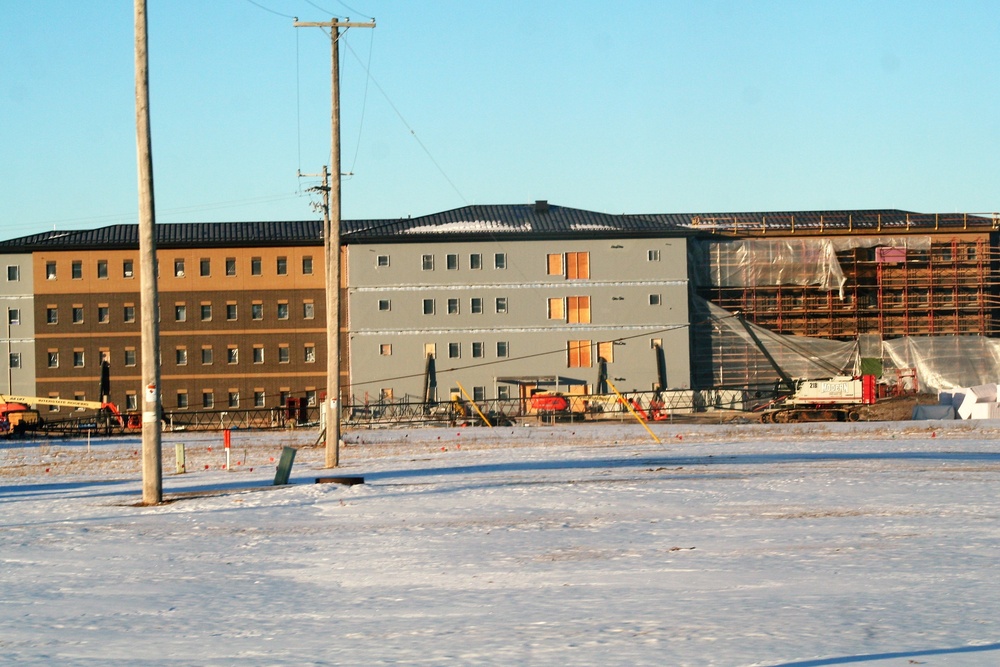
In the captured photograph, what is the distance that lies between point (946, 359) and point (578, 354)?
24.8 m

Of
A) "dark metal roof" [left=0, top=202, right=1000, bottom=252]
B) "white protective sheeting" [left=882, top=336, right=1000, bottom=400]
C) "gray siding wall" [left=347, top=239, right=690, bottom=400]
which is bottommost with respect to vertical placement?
"white protective sheeting" [left=882, top=336, right=1000, bottom=400]

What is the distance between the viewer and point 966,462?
1087 inches

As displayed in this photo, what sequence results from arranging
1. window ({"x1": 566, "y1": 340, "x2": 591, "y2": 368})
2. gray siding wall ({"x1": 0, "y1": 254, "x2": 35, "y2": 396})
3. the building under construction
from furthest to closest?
gray siding wall ({"x1": 0, "y1": 254, "x2": 35, "y2": 396}) → the building under construction → window ({"x1": 566, "y1": 340, "x2": 591, "y2": 368})

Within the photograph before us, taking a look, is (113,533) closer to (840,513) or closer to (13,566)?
(13,566)

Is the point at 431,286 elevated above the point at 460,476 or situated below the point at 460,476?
above

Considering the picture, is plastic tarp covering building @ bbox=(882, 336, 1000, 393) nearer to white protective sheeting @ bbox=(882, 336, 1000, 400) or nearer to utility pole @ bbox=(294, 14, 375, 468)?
white protective sheeting @ bbox=(882, 336, 1000, 400)

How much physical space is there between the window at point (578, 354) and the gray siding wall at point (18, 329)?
38.7 meters

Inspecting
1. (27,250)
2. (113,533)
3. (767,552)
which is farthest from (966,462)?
(27,250)

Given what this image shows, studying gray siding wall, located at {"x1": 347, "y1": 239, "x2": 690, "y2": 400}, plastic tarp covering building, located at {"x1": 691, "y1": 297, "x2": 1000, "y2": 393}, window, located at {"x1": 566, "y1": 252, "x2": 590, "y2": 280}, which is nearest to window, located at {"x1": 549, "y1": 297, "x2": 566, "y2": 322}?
gray siding wall, located at {"x1": 347, "y1": 239, "x2": 690, "y2": 400}

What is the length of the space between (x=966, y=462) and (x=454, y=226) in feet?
202

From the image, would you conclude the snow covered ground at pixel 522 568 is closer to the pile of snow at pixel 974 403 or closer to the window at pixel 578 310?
the pile of snow at pixel 974 403

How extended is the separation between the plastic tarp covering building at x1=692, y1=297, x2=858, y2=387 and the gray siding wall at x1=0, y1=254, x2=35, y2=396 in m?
47.7

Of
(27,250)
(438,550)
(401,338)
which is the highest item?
(27,250)

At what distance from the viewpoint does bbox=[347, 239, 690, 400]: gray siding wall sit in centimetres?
8319
